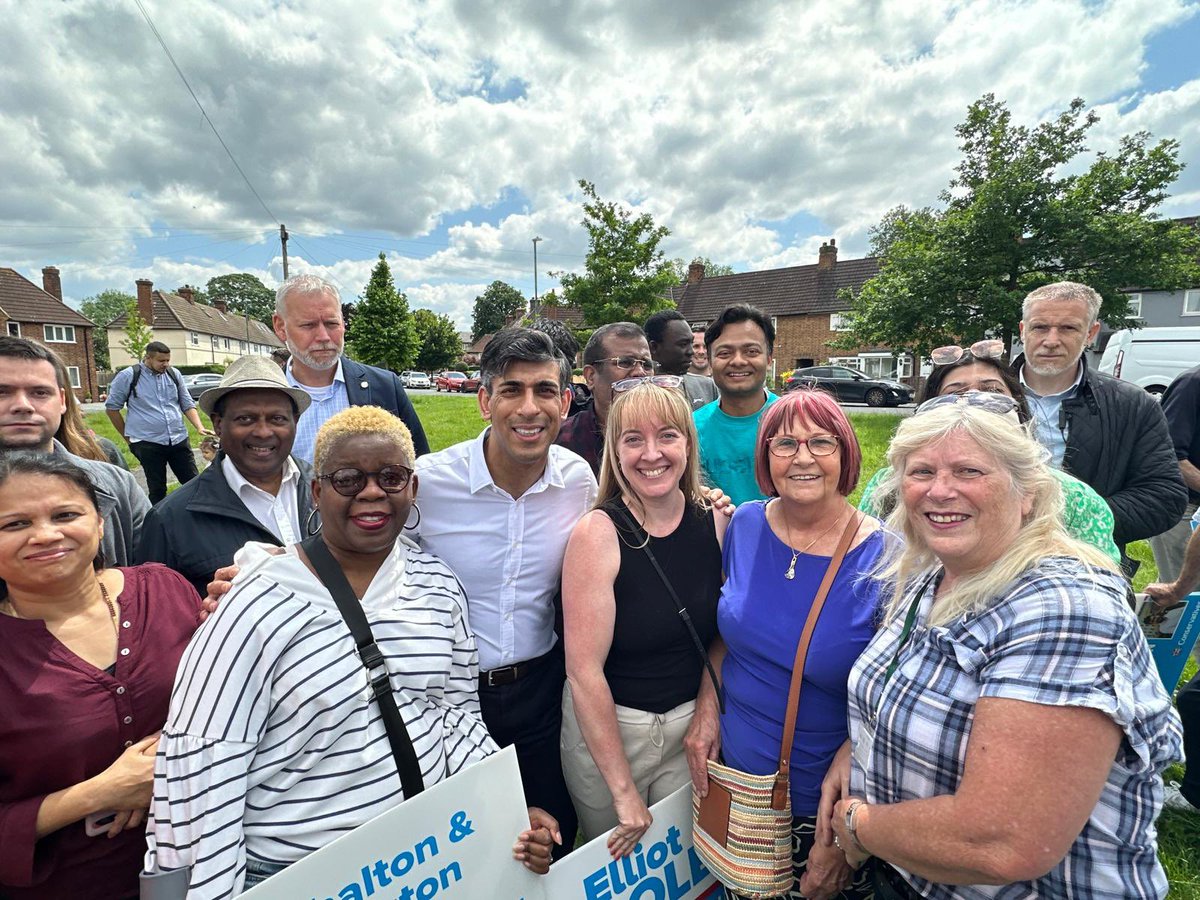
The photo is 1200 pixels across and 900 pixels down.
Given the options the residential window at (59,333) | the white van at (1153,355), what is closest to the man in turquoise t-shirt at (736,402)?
the white van at (1153,355)

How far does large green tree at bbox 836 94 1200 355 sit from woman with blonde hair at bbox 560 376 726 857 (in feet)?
66.2


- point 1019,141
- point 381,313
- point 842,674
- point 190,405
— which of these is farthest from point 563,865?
point 381,313

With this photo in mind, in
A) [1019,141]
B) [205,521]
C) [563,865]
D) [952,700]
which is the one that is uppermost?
[1019,141]

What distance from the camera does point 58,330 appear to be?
41.8 meters

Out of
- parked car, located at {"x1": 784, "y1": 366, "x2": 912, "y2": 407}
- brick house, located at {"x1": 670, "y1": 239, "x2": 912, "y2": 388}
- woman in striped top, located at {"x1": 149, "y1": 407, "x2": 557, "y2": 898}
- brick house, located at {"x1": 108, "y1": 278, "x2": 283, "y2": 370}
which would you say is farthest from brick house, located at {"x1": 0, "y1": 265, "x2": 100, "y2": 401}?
woman in striped top, located at {"x1": 149, "y1": 407, "x2": 557, "y2": 898}

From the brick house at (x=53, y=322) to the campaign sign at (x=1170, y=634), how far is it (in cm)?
5259

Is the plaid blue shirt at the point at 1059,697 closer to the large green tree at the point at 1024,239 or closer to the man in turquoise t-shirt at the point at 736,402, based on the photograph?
the man in turquoise t-shirt at the point at 736,402

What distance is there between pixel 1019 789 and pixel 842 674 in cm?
61

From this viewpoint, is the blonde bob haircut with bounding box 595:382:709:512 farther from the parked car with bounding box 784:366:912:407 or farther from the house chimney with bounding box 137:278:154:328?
the house chimney with bounding box 137:278:154:328

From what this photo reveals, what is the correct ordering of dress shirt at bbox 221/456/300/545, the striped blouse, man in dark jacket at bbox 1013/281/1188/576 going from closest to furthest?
the striped blouse → dress shirt at bbox 221/456/300/545 → man in dark jacket at bbox 1013/281/1188/576

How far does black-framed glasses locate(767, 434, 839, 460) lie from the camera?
2146 mm

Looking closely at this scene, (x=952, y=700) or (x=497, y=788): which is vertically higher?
(x=952, y=700)

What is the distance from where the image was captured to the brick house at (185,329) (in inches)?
2258

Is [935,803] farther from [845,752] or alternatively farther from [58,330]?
[58,330]
